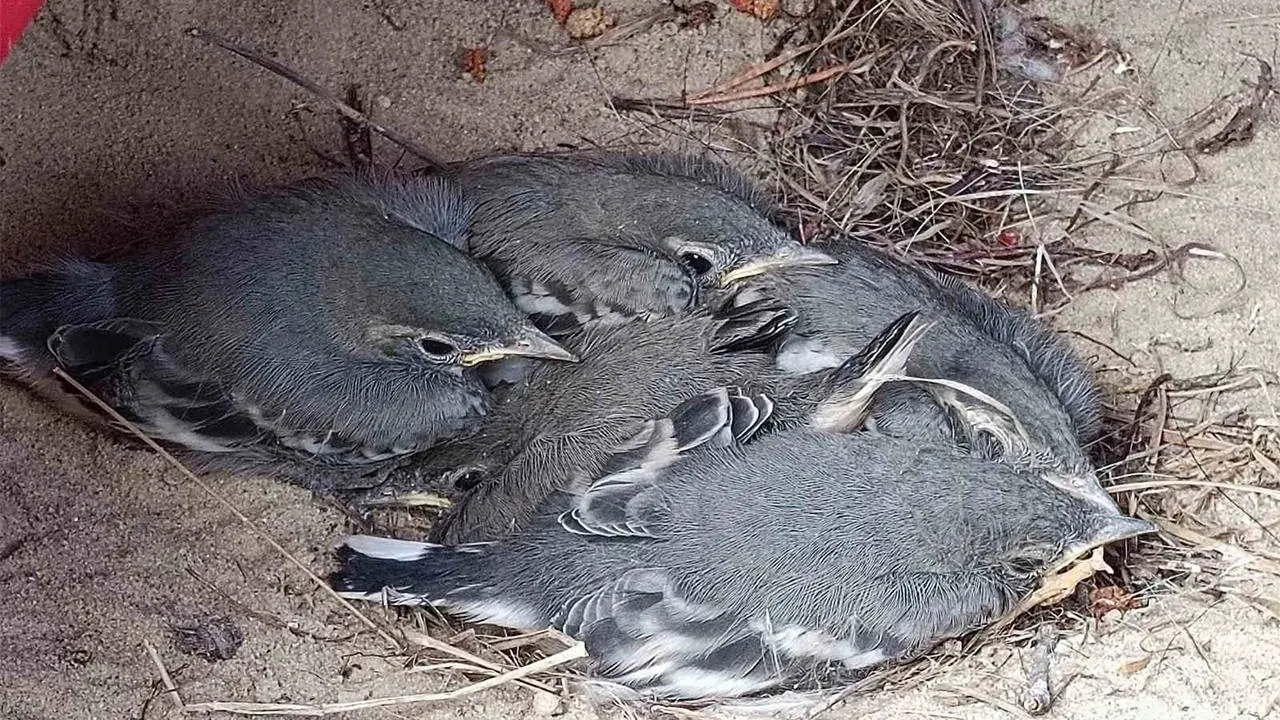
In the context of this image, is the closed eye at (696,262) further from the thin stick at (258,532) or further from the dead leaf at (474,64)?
the thin stick at (258,532)

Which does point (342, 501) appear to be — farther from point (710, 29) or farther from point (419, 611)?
point (710, 29)

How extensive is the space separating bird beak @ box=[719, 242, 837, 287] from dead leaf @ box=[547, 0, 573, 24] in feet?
2.43

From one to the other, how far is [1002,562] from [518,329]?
0.89 meters

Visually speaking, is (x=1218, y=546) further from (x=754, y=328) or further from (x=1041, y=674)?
(x=754, y=328)

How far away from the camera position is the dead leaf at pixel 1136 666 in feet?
7.33

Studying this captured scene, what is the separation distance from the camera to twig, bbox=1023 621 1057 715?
2.24 m

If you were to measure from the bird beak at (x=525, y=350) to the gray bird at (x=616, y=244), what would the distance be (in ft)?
0.34

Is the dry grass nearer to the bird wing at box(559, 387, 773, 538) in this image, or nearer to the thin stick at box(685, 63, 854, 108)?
the thin stick at box(685, 63, 854, 108)

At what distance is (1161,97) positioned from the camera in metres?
2.59

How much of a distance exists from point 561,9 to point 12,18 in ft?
3.97

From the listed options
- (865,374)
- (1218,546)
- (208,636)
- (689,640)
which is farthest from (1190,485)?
(208,636)

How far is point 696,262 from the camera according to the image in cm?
225

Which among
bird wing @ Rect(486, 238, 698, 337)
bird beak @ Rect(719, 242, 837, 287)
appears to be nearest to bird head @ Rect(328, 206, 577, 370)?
bird wing @ Rect(486, 238, 698, 337)

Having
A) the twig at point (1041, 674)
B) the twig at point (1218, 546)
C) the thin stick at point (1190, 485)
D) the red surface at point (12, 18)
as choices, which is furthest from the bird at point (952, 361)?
the red surface at point (12, 18)
